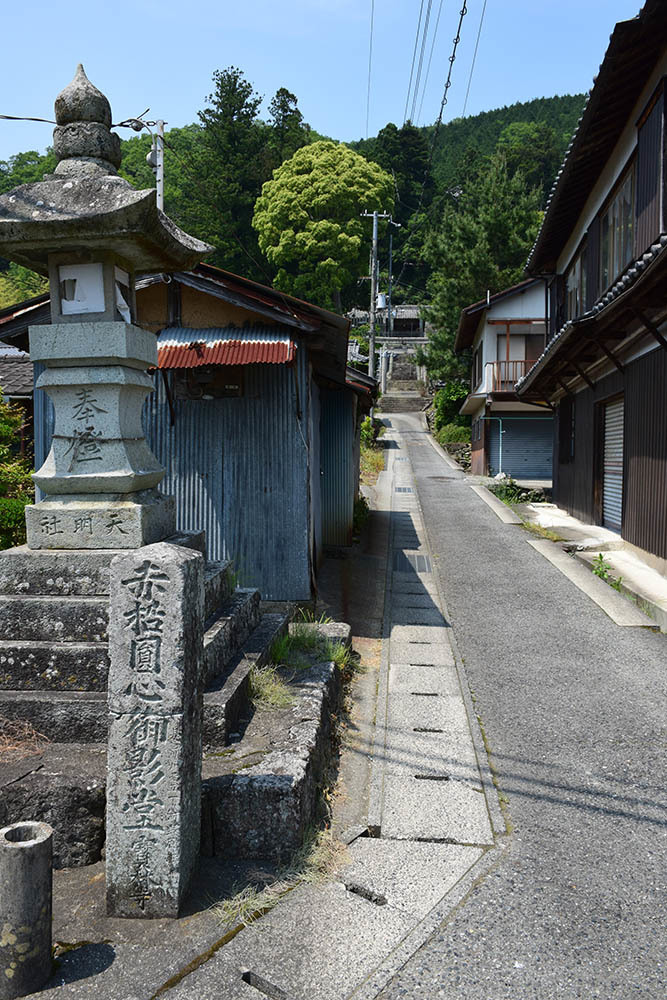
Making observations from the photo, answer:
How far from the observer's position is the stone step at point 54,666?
4.80 meters

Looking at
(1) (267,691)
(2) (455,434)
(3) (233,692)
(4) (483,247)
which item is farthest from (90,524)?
(2) (455,434)

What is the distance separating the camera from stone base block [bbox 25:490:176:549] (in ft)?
17.2

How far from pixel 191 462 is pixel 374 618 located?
11.6 feet

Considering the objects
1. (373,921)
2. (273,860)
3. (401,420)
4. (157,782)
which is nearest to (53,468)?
(157,782)

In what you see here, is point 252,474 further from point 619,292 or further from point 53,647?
point 619,292

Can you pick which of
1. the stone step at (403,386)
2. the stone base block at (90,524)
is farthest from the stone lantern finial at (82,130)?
the stone step at (403,386)

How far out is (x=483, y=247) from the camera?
3634cm

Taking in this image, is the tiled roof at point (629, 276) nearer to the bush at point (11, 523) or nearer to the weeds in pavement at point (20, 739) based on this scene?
the weeds in pavement at point (20, 739)

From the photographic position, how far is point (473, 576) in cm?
1310

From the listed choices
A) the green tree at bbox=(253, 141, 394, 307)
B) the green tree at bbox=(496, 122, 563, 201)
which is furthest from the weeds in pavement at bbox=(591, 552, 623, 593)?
the green tree at bbox=(496, 122, 563, 201)

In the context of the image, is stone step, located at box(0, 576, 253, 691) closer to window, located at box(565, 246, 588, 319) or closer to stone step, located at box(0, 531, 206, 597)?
stone step, located at box(0, 531, 206, 597)

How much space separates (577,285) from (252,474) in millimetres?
13460

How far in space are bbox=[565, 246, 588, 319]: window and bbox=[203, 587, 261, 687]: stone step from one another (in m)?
14.7

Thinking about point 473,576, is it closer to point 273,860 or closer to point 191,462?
point 191,462
